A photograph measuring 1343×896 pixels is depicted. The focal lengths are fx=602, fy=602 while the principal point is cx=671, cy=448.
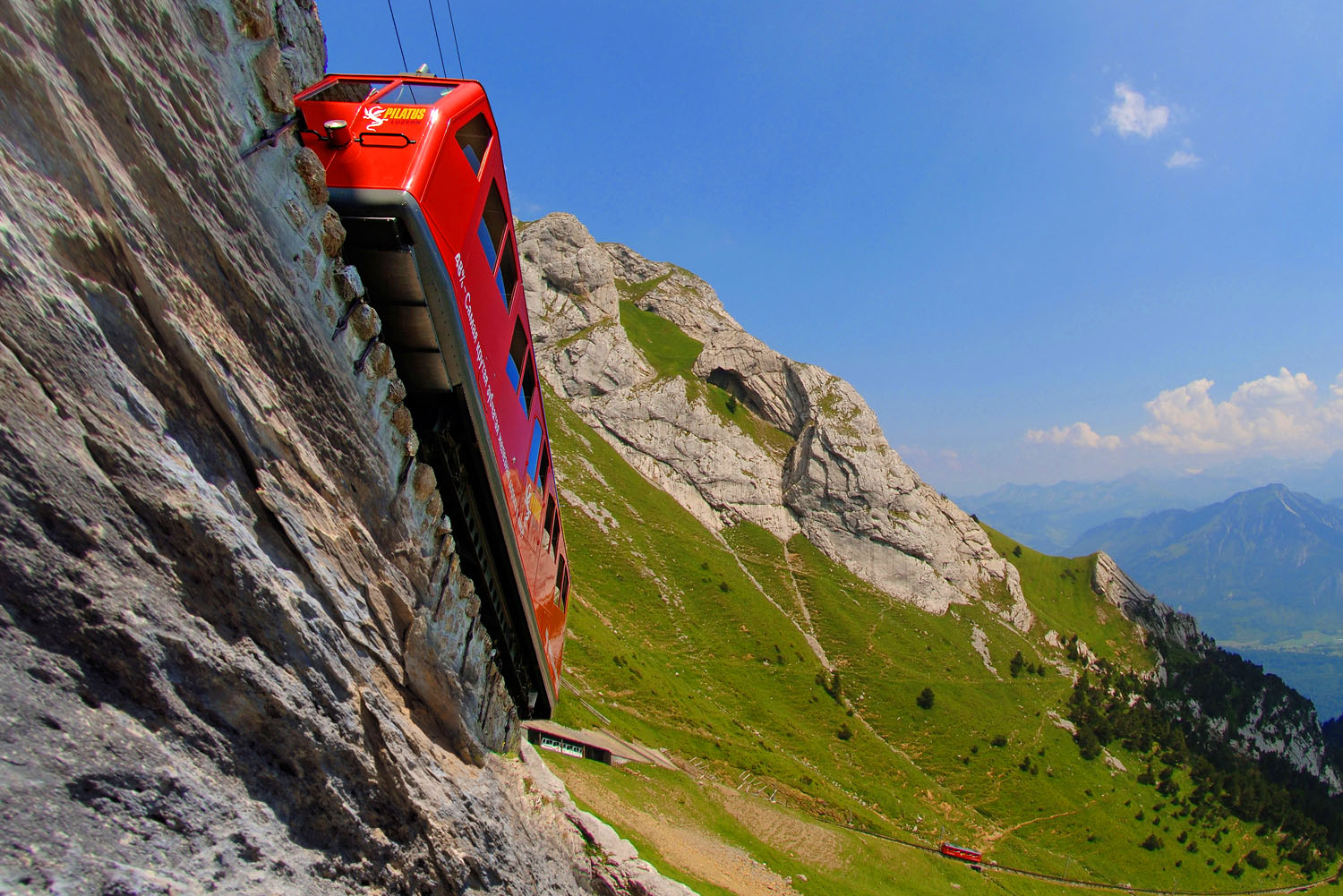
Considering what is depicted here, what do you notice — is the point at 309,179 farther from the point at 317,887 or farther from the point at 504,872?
the point at 504,872

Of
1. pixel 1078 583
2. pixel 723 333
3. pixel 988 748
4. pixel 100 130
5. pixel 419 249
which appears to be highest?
pixel 723 333

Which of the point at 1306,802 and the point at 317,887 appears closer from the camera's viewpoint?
the point at 317,887

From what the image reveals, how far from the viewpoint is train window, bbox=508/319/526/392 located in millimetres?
11773

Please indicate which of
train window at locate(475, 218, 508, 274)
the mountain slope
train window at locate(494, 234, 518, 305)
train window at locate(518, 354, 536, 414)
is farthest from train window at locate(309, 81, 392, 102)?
the mountain slope

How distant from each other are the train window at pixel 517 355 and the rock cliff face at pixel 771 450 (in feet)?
356

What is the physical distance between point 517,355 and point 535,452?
284cm

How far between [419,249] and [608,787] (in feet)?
93.2

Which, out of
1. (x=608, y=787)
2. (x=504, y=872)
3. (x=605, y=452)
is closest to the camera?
(x=504, y=872)

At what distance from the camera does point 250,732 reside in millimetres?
5586

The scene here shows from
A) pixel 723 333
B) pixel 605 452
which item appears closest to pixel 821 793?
pixel 605 452

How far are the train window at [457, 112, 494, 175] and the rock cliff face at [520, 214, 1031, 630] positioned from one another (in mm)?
111164

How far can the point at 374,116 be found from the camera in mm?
8508

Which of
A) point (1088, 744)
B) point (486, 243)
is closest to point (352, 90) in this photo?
point (486, 243)

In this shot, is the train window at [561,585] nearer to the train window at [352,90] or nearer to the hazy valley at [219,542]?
the hazy valley at [219,542]
